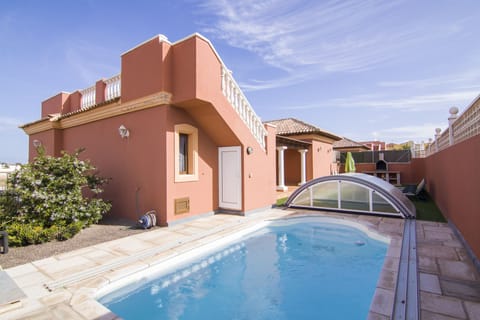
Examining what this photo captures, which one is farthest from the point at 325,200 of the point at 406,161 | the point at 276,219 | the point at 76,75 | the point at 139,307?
the point at 406,161

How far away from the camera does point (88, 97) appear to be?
39.9ft

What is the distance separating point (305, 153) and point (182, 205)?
13.6 m

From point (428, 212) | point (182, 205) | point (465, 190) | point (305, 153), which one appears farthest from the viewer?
point (305, 153)

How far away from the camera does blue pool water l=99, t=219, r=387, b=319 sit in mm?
4066

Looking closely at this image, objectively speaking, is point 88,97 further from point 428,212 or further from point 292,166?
point 428,212

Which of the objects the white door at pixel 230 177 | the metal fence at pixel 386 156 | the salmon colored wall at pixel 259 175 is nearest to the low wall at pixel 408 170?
the metal fence at pixel 386 156

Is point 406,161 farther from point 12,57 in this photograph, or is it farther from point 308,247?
point 12,57

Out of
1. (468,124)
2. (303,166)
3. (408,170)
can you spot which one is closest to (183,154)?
(468,124)

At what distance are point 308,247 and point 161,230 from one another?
4.55 metres

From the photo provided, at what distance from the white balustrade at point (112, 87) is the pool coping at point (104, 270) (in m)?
6.40

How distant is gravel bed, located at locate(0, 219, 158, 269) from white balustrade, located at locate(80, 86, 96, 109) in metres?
6.51

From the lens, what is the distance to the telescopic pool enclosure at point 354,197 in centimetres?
900

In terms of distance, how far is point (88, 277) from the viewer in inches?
177

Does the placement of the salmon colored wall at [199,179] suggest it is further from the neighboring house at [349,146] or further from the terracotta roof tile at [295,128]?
the neighboring house at [349,146]
